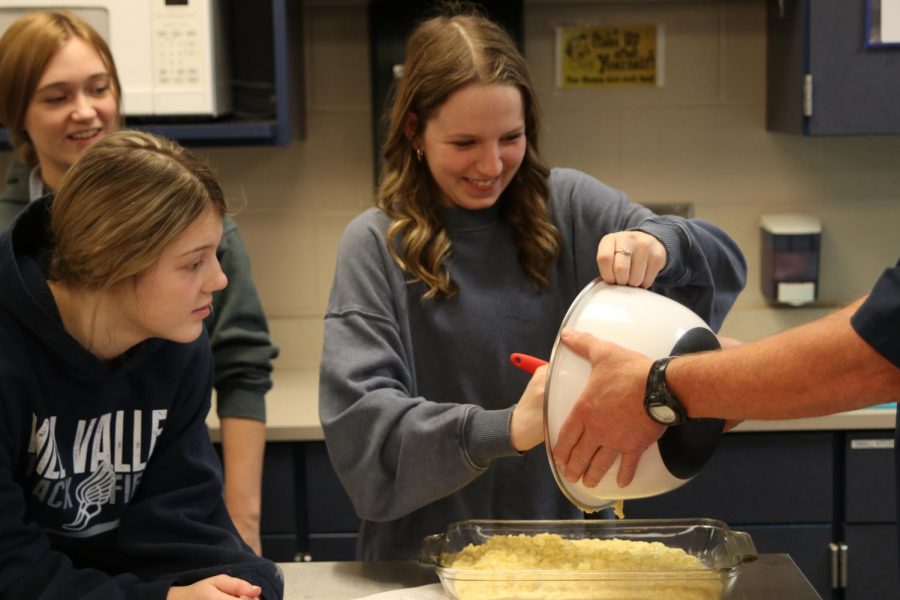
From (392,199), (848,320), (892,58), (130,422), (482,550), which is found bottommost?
(482,550)

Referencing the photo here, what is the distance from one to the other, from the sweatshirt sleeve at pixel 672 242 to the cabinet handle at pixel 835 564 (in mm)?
1000

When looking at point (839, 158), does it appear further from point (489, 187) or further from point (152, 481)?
point (152, 481)

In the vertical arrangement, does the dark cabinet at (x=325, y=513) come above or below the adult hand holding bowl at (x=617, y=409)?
below

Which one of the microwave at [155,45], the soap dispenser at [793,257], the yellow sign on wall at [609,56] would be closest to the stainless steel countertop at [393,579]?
the microwave at [155,45]

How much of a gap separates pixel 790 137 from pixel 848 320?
1.81m

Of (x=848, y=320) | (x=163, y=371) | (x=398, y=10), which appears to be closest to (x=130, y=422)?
(x=163, y=371)

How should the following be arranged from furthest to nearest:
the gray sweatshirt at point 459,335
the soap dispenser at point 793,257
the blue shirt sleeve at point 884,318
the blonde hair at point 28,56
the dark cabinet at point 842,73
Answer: the soap dispenser at point 793,257, the dark cabinet at point 842,73, the blonde hair at point 28,56, the gray sweatshirt at point 459,335, the blue shirt sleeve at point 884,318

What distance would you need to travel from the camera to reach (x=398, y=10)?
253 centimetres

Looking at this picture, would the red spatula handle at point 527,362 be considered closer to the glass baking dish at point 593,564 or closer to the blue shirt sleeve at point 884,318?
the glass baking dish at point 593,564

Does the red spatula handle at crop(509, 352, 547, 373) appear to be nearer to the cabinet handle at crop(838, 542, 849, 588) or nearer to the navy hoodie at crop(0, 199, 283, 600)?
the navy hoodie at crop(0, 199, 283, 600)

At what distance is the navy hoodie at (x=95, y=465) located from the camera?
3.99 feet

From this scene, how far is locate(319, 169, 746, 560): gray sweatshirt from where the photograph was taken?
4.78 ft

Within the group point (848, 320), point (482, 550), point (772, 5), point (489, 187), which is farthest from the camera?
point (772, 5)

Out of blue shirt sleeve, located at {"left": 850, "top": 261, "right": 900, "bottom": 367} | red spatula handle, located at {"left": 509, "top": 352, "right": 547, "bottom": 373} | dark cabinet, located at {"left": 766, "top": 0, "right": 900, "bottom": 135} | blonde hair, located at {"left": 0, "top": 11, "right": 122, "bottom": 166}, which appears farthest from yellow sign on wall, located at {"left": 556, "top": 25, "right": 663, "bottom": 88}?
blue shirt sleeve, located at {"left": 850, "top": 261, "right": 900, "bottom": 367}
